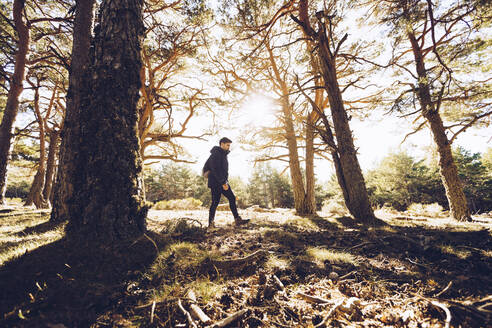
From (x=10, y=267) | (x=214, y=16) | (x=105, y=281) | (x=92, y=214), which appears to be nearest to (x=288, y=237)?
(x=105, y=281)

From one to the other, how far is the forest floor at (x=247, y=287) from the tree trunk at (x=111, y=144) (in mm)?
290

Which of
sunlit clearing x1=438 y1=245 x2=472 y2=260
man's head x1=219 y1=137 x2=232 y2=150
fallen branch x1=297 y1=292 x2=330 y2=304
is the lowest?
fallen branch x1=297 y1=292 x2=330 y2=304

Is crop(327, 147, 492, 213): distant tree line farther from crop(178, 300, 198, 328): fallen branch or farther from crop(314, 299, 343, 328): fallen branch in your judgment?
crop(178, 300, 198, 328): fallen branch

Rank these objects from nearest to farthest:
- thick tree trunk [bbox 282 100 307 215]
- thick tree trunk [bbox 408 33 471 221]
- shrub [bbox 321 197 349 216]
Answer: thick tree trunk [bbox 408 33 471 221]
thick tree trunk [bbox 282 100 307 215]
shrub [bbox 321 197 349 216]

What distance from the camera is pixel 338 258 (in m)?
2.06

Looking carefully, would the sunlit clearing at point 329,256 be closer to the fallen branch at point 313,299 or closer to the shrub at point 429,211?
the fallen branch at point 313,299

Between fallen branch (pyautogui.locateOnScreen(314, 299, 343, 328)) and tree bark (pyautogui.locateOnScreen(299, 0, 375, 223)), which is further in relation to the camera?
tree bark (pyautogui.locateOnScreen(299, 0, 375, 223))

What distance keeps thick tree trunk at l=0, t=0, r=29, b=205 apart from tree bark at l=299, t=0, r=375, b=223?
8357 mm

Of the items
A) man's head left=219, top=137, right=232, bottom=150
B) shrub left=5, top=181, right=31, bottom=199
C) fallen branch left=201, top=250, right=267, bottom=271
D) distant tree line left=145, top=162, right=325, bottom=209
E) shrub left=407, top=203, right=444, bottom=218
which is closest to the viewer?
fallen branch left=201, top=250, right=267, bottom=271

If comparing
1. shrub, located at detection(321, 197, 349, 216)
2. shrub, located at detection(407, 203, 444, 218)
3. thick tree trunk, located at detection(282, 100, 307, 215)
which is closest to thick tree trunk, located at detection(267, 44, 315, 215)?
thick tree trunk, located at detection(282, 100, 307, 215)

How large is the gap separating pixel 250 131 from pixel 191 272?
22.7ft

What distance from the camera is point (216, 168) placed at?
14.5 feet

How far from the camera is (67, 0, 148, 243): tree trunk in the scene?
1.95 meters

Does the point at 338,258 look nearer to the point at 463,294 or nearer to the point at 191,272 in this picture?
the point at 463,294
